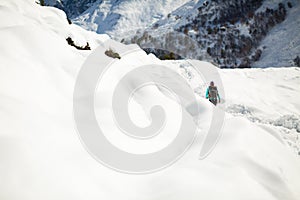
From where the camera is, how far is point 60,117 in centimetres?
327

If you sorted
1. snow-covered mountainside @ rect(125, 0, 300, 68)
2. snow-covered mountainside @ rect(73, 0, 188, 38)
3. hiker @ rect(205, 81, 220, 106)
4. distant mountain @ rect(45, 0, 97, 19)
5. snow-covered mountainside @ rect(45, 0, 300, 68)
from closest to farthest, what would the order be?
hiker @ rect(205, 81, 220, 106)
snow-covered mountainside @ rect(45, 0, 300, 68)
snow-covered mountainside @ rect(125, 0, 300, 68)
snow-covered mountainside @ rect(73, 0, 188, 38)
distant mountain @ rect(45, 0, 97, 19)

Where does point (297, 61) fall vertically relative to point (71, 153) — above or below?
below

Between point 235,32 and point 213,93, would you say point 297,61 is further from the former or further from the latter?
point 213,93

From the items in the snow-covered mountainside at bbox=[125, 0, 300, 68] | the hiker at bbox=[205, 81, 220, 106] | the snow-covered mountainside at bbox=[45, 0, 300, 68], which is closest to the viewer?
the hiker at bbox=[205, 81, 220, 106]

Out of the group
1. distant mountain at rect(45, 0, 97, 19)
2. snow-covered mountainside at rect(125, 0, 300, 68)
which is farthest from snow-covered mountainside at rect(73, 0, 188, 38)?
distant mountain at rect(45, 0, 97, 19)

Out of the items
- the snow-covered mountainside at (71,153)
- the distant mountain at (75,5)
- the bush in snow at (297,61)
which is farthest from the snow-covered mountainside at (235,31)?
the distant mountain at (75,5)

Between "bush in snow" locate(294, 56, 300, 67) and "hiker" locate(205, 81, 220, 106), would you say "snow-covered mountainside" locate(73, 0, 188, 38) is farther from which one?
"hiker" locate(205, 81, 220, 106)

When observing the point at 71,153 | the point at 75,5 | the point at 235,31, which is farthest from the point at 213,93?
the point at 75,5

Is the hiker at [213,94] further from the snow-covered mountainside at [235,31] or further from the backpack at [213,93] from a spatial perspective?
the snow-covered mountainside at [235,31]

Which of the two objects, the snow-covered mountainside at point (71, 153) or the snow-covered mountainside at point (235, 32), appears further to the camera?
the snow-covered mountainside at point (235, 32)

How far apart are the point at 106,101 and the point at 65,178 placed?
1.87 metres

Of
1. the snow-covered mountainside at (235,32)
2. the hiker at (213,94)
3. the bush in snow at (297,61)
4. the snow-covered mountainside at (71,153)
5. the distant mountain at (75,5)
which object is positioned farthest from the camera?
the distant mountain at (75,5)

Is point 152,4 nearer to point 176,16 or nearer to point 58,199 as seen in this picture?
point 176,16

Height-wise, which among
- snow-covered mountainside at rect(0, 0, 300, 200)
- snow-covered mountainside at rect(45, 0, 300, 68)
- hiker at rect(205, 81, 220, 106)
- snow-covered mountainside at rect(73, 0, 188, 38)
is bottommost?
snow-covered mountainside at rect(73, 0, 188, 38)
